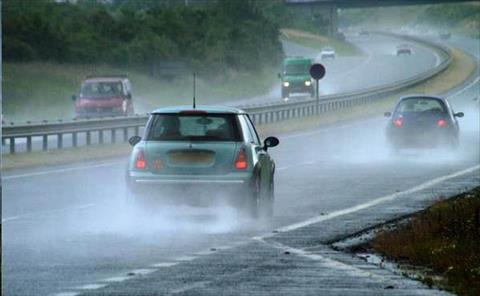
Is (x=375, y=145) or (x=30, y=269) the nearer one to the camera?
(x=30, y=269)

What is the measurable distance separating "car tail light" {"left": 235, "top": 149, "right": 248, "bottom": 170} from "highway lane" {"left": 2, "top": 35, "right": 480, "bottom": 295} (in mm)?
562

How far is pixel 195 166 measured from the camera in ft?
62.0

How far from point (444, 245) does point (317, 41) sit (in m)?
158

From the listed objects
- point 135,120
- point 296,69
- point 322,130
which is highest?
point 135,120

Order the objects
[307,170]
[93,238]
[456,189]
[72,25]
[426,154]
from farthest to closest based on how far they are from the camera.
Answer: [72,25] < [426,154] < [307,170] < [456,189] < [93,238]

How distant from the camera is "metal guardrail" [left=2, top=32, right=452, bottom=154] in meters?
37.3

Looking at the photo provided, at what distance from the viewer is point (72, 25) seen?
96000 millimetres

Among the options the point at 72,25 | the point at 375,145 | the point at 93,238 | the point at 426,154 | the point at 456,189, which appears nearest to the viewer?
the point at 93,238

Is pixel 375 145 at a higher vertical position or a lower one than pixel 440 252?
lower

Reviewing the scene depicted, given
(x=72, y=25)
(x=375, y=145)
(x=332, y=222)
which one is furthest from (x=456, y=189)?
(x=72, y=25)

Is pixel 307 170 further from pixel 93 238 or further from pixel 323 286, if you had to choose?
pixel 323 286

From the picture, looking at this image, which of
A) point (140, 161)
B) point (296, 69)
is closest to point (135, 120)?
point (140, 161)

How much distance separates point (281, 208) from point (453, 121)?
61.0ft

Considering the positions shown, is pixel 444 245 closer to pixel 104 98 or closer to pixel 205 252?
pixel 205 252
